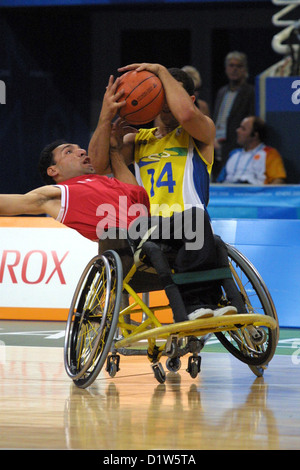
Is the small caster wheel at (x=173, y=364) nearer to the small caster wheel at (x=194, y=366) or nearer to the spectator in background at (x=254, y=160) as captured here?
the small caster wheel at (x=194, y=366)

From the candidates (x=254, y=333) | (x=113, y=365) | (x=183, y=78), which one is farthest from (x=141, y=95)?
(x=113, y=365)

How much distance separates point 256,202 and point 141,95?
15.1 ft

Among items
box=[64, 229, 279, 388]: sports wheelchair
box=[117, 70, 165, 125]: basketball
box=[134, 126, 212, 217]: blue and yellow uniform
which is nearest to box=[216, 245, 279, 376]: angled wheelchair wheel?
box=[64, 229, 279, 388]: sports wheelchair

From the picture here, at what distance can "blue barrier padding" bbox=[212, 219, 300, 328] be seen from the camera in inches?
278

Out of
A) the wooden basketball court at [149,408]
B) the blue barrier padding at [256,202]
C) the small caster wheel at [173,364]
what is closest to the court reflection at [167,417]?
the wooden basketball court at [149,408]

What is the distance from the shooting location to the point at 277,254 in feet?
23.6

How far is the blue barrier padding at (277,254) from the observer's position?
7066 mm

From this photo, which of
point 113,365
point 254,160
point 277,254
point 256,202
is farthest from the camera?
point 254,160

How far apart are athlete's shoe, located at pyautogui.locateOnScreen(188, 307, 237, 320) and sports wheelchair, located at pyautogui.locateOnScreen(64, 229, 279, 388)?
33 millimetres

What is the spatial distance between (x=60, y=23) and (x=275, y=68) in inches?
148

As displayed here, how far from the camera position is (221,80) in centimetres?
1238

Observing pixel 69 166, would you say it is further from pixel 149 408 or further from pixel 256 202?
pixel 256 202

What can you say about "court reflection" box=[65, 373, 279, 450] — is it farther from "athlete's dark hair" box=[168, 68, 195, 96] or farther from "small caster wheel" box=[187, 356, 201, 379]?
"athlete's dark hair" box=[168, 68, 195, 96]
